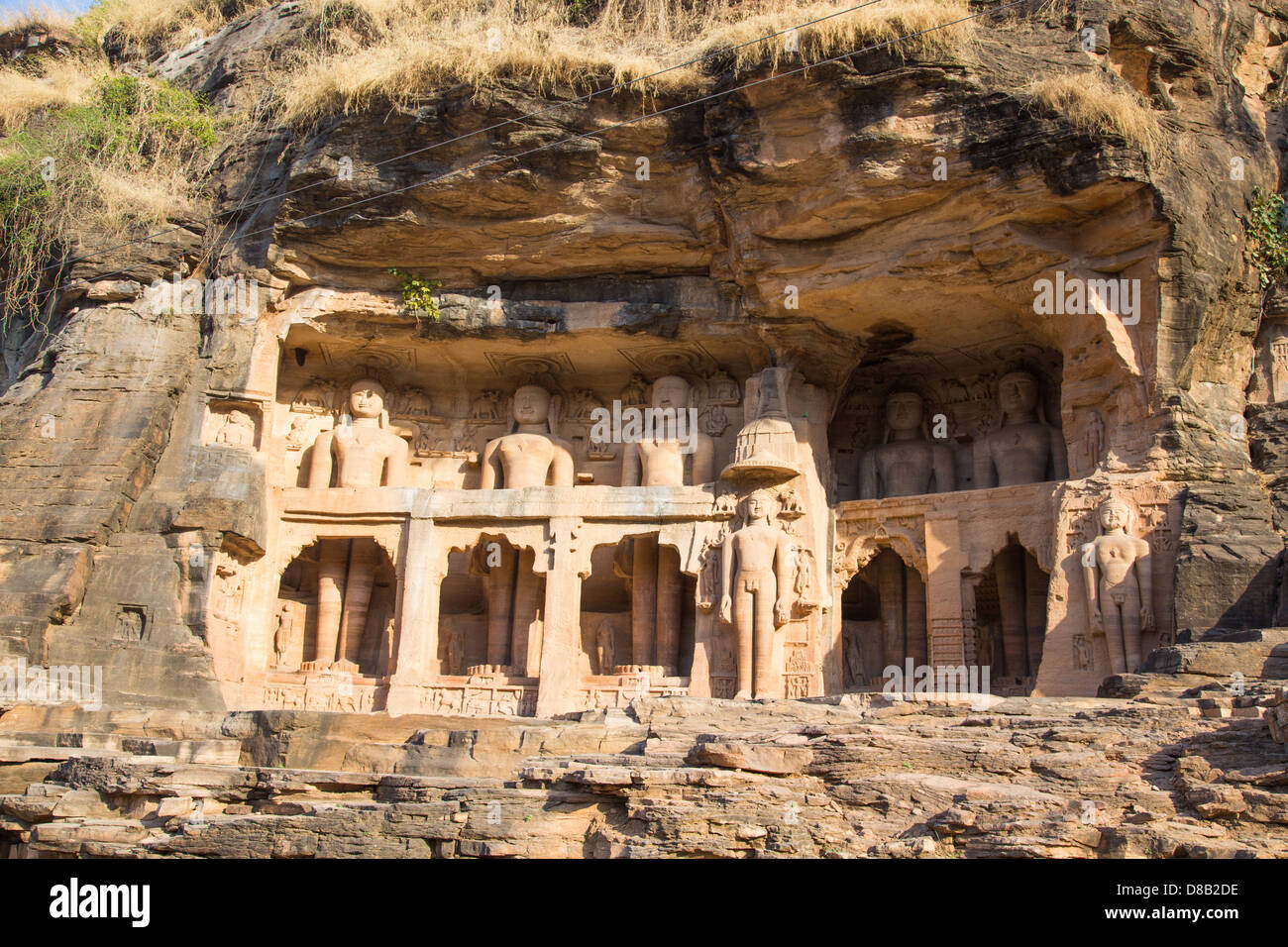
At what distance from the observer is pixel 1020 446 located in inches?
783

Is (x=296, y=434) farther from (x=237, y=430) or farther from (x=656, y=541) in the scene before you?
(x=656, y=541)

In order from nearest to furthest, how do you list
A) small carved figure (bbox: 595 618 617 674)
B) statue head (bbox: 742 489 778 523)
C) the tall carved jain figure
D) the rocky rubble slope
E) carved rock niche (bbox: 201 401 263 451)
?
the rocky rubble slope < statue head (bbox: 742 489 778 523) < carved rock niche (bbox: 201 401 263 451) < small carved figure (bbox: 595 618 617 674) < the tall carved jain figure

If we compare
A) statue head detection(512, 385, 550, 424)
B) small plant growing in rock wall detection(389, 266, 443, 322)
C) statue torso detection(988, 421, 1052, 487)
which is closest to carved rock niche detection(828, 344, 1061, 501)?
statue torso detection(988, 421, 1052, 487)

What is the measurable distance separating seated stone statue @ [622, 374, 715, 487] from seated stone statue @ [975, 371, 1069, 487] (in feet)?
14.4

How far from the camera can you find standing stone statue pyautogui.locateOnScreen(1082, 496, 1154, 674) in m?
16.2

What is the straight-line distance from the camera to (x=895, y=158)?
1722 centimetres

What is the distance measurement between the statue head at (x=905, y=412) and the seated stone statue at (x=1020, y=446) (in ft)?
3.65

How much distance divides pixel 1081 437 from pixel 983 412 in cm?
291

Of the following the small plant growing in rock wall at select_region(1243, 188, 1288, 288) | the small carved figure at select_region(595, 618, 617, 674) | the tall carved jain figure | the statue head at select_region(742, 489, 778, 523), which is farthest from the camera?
the tall carved jain figure

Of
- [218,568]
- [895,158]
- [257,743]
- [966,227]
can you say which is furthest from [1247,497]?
[218,568]

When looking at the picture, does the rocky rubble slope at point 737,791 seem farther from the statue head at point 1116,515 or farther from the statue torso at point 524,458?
the statue torso at point 524,458

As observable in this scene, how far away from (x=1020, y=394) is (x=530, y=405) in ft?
26.2

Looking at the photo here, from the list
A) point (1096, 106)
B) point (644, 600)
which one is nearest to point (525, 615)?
point (644, 600)

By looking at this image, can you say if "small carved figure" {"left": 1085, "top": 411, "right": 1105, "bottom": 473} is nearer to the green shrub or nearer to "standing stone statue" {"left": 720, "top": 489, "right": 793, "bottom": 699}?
"standing stone statue" {"left": 720, "top": 489, "right": 793, "bottom": 699}
